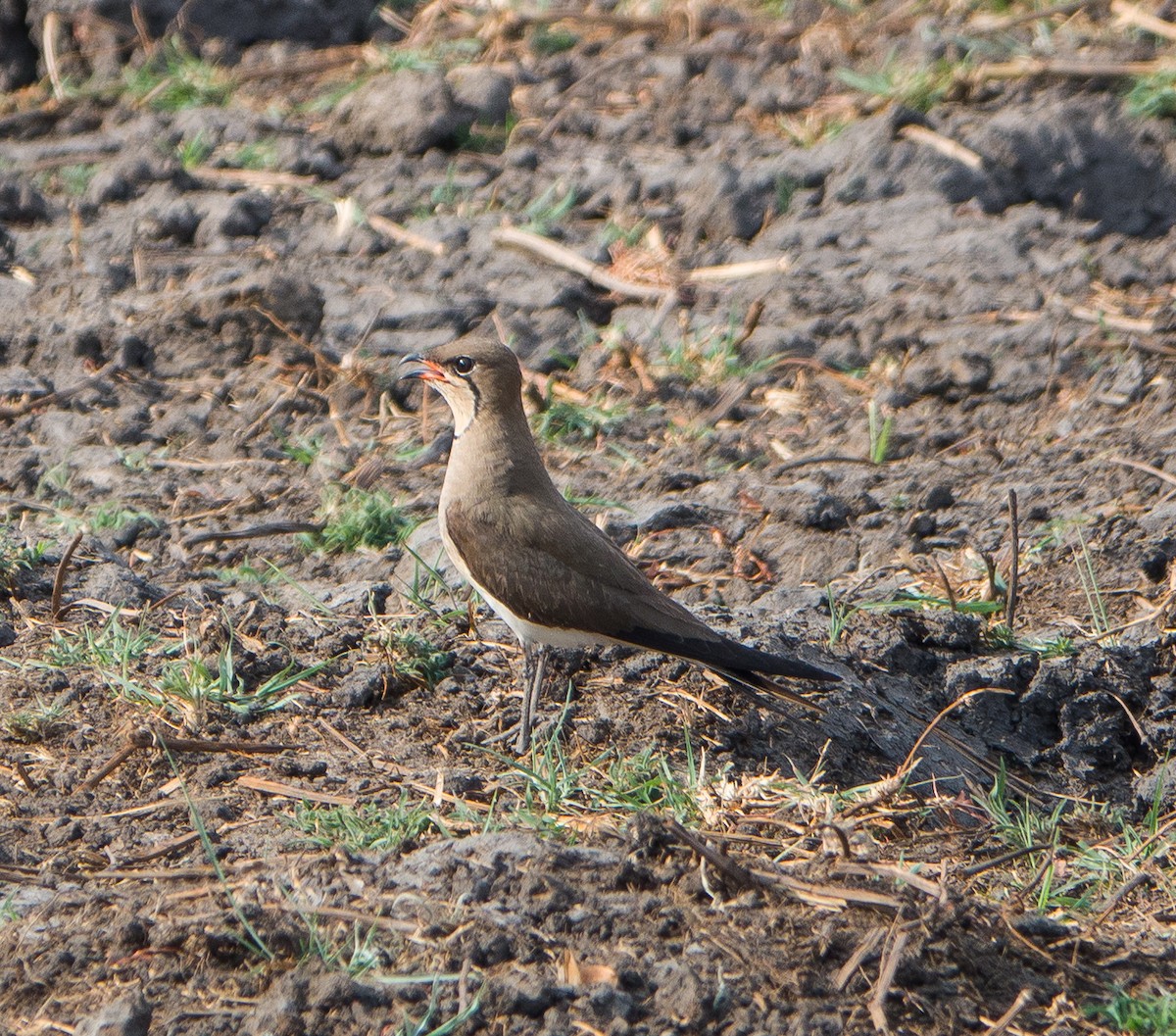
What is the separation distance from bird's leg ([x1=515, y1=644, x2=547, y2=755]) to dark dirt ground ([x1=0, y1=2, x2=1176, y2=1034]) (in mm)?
106

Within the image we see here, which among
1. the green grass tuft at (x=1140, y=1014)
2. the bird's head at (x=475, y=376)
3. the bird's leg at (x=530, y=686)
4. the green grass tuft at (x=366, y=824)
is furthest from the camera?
the bird's head at (x=475, y=376)

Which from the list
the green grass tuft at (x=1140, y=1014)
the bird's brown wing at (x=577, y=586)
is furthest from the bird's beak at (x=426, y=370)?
the green grass tuft at (x=1140, y=1014)

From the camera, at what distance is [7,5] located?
31.1ft

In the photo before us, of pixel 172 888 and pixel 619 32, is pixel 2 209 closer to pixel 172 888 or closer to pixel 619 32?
pixel 619 32

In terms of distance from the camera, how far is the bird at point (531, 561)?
15.2ft

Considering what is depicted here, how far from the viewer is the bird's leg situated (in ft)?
15.0

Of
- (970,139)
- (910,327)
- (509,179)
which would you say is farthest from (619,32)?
(910,327)

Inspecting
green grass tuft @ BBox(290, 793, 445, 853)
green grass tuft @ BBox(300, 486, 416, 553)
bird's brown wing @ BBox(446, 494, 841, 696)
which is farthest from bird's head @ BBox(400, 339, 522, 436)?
green grass tuft @ BBox(290, 793, 445, 853)

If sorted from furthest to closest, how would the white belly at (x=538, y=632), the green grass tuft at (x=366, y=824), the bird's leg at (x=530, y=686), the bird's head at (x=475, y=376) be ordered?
the bird's head at (x=475, y=376) < the white belly at (x=538, y=632) < the bird's leg at (x=530, y=686) < the green grass tuft at (x=366, y=824)

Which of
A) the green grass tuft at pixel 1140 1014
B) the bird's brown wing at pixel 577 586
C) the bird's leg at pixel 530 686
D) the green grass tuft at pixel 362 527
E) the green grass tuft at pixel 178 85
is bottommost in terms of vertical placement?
the green grass tuft at pixel 362 527

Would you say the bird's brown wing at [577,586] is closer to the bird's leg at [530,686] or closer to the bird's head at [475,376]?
the bird's leg at [530,686]

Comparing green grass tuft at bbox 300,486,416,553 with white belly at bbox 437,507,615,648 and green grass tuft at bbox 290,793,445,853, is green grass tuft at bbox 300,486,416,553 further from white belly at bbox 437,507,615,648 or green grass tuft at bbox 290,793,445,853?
green grass tuft at bbox 290,793,445,853

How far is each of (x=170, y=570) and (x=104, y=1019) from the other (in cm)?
303

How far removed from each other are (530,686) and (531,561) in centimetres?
44
